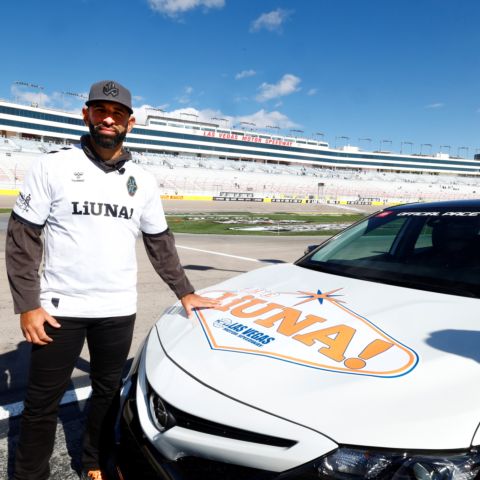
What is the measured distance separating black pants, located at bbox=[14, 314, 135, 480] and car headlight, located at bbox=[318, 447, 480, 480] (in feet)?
3.33

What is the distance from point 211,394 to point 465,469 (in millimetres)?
798

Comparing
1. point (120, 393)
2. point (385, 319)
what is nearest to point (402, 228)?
point (385, 319)

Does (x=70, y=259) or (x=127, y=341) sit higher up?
(x=70, y=259)

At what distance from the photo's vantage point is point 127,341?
2209mm

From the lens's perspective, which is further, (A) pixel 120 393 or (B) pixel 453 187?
(B) pixel 453 187

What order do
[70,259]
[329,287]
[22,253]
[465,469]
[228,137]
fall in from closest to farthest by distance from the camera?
1. [465,469]
2. [22,253]
3. [70,259]
4. [329,287]
5. [228,137]

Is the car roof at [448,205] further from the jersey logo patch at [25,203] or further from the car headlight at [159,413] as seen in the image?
the jersey logo patch at [25,203]

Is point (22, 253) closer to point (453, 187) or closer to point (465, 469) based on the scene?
point (465, 469)

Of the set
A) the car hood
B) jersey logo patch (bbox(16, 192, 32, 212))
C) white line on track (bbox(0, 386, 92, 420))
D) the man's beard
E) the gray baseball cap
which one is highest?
the gray baseball cap

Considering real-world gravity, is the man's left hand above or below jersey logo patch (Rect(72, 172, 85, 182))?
below

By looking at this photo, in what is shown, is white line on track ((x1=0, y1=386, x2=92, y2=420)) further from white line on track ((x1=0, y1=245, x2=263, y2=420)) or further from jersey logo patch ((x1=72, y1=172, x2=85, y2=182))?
jersey logo patch ((x1=72, y1=172, x2=85, y2=182))

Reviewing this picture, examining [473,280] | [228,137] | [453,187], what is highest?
[228,137]

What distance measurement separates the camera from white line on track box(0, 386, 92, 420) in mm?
2863

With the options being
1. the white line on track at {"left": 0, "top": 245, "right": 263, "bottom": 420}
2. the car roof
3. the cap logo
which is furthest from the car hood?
the white line on track at {"left": 0, "top": 245, "right": 263, "bottom": 420}
